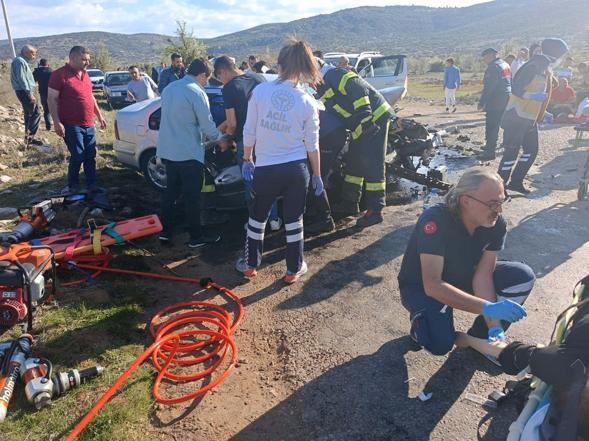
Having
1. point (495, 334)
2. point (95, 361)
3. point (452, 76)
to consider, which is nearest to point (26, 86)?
point (95, 361)

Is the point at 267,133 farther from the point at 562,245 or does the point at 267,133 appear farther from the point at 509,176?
the point at 509,176

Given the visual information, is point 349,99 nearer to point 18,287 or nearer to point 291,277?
point 291,277

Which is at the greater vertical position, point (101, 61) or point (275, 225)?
A: point (101, 61)

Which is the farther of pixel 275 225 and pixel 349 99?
pixel 275 225

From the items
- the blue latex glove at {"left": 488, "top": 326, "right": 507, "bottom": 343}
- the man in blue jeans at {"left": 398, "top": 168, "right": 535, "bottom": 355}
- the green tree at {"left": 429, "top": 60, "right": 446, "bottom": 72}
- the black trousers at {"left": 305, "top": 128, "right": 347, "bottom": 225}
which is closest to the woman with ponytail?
the black trousers at {"left": 305, "top": 128, "right": 347, "bottom": 225}

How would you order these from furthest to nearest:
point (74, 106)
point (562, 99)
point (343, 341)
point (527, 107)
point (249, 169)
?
point (562, 99)
point (527, 107)
point (74, 106)
point (249, 169)
point (343, 341)

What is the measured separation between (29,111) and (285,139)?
7.76m

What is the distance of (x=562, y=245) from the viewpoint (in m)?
4.84

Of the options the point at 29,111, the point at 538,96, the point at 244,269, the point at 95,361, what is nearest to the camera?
the point at 95,361

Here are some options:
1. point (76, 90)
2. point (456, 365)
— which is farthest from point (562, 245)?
point (76, 90)

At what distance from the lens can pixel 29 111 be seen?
9.29 m

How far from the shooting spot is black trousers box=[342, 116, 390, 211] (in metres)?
5.43

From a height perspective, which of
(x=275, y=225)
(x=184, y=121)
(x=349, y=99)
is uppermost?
(x=349, y=99)

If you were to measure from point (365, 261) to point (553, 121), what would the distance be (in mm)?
10360
